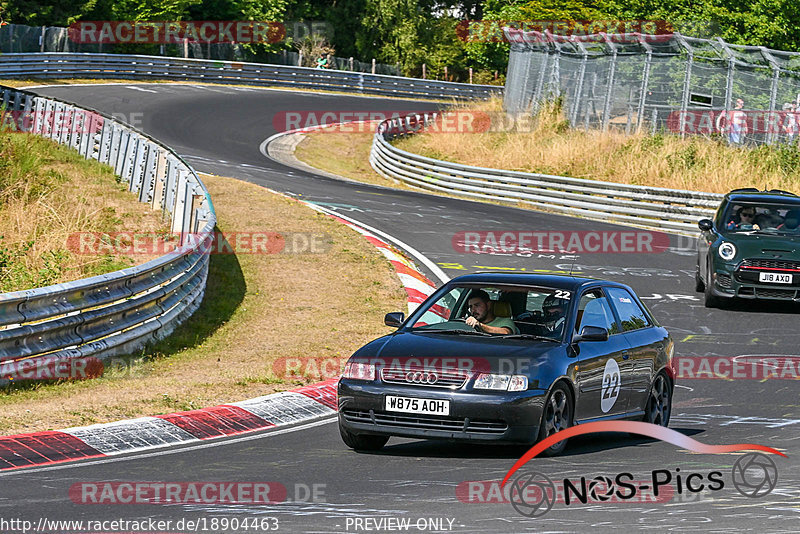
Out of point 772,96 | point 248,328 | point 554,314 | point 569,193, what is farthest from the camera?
point 772,96

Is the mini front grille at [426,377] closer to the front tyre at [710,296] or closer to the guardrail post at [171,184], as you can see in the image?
the front tyre at [710,296]

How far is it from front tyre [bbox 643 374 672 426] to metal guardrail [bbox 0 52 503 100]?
43.2m

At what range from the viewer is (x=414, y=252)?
910 inches

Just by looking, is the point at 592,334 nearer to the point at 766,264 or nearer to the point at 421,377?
the point at 421,377

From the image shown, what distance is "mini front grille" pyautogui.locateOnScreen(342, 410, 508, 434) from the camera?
8.66m

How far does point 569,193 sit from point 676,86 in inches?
235

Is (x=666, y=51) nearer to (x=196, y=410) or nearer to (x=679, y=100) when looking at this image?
(x=679, y=100)

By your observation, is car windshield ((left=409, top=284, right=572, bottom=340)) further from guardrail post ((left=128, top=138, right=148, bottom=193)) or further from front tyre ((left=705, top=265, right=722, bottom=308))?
guardrail post ((left=128, top=138, right=148, bottom=193))

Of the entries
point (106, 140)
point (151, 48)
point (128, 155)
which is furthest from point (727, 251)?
point (151, 48)

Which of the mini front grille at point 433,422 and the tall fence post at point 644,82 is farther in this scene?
the tall fence post at point 644,82

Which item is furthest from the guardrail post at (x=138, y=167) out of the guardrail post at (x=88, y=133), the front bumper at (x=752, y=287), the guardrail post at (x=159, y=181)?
the front bumper at (x=752, y=287)

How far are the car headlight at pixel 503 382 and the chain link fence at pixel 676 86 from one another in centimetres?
2429

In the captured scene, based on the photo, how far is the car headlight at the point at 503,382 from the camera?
8.72 m

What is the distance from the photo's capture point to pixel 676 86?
112ft
